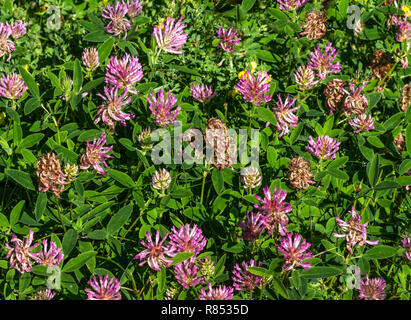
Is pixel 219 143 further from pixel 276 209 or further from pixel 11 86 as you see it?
pixel 11 86

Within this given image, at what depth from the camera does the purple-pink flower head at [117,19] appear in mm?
2602

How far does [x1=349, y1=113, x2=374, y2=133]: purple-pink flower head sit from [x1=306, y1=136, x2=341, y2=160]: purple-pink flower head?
22 centimetres

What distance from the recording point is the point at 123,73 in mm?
2324

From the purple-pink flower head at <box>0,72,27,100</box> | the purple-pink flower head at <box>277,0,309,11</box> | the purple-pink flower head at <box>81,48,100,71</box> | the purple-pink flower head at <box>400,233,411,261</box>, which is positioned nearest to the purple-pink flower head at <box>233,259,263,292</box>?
the purple-pink flower head at <box>400,233,411,261</box>

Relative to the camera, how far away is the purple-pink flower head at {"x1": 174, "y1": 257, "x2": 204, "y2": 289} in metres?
2.14

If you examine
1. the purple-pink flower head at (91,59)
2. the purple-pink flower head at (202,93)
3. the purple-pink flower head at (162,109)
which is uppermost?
the purple-pink flower head at (91,59)

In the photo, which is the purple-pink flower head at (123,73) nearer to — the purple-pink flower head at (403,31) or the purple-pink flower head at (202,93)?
the purple-pink flower head at (202,93)

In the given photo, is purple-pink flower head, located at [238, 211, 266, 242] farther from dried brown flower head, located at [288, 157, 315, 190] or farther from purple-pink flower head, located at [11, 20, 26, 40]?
purple-pink flower head, located at [11, 20, 26, 40]

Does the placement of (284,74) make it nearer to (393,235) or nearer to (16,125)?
(393,235)

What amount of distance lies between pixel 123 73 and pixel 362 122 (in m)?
1.19

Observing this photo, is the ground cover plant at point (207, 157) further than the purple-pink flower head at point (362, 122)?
No

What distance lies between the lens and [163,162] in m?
2.47

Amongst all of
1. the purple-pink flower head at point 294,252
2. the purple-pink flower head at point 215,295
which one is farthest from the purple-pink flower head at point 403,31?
the purple-pink flower head at point 215,295
